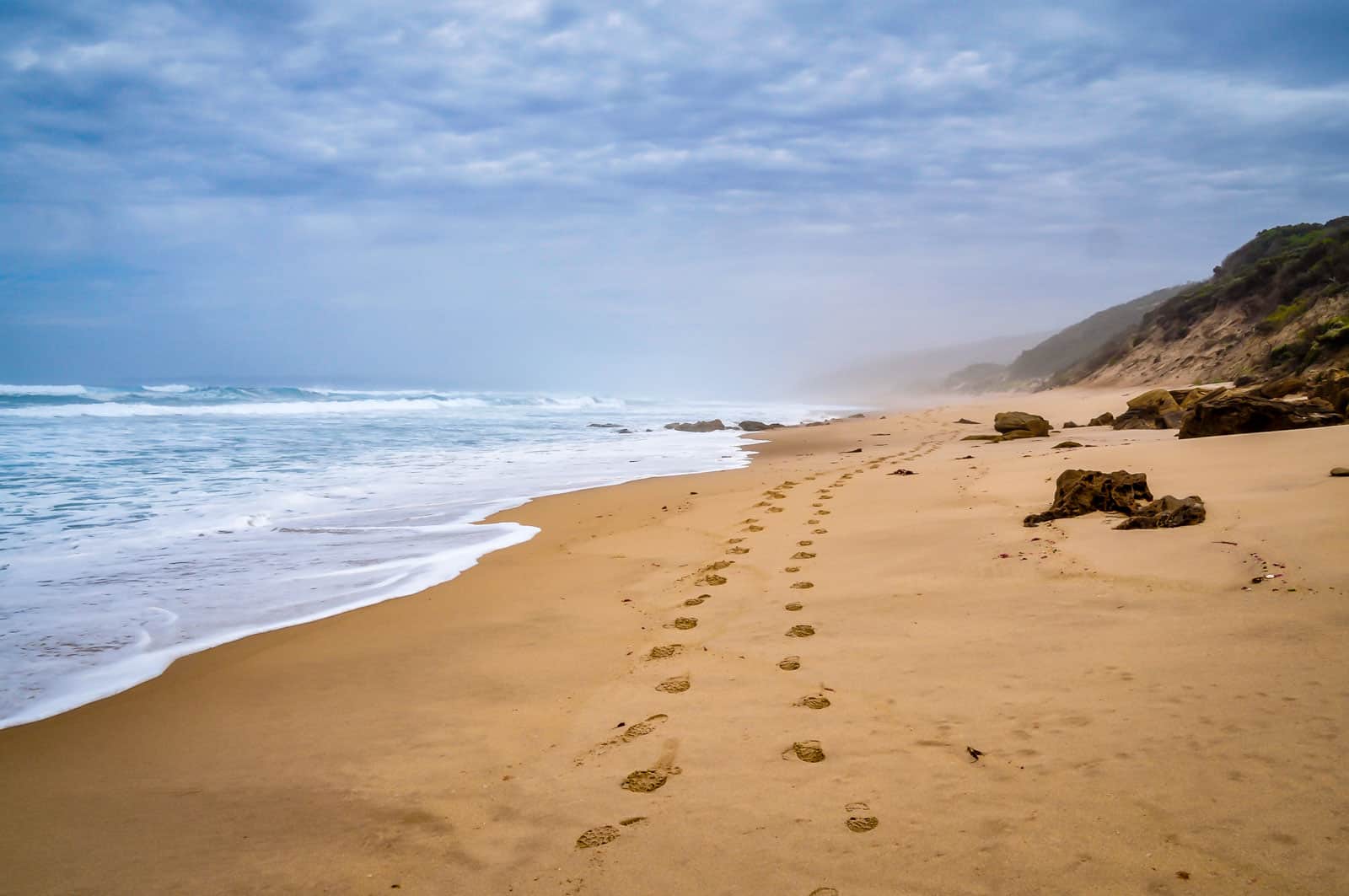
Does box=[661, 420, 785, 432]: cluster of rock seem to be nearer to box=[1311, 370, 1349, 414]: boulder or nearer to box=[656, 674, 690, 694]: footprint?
box=[1311, 370, 1349, 414]: boulder

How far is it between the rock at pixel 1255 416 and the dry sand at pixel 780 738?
3.62 m

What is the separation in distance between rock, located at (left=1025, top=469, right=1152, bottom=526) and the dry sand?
229mm

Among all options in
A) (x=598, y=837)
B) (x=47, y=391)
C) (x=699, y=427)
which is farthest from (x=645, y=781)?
(x=47, y=391)

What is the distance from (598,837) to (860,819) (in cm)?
78

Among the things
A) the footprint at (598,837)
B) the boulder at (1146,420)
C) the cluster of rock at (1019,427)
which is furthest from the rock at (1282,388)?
the footprint at (598,837)

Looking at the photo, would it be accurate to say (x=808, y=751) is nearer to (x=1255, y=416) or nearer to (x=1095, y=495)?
(x=1095, y=495)

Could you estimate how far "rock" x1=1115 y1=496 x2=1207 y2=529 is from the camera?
4.48m

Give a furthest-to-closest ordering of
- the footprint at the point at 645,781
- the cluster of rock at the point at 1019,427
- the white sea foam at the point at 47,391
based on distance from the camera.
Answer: the white sea foam at the point at 47,391
the cluster of rock at the point at 1019,427
the footprint at the point at 645,781

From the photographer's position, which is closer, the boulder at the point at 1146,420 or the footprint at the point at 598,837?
the footprint at the point at 598,837

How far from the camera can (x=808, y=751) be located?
251 cm

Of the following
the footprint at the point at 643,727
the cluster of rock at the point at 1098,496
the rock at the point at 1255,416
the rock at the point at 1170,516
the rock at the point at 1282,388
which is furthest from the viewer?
the rock at the point at 1282,388

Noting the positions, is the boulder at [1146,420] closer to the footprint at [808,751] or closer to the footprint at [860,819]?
the footprint at [808,751]

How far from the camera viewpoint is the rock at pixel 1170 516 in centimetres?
448

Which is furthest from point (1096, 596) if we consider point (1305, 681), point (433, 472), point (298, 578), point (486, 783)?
point (433, 472)
